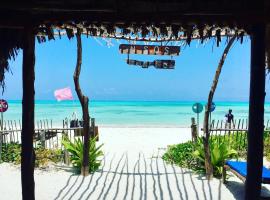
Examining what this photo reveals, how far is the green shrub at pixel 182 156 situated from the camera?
10062 millimetres

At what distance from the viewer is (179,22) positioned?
4395 mm

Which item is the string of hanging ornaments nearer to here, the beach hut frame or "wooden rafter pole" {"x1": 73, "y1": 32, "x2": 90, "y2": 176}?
"wooden rafter pole" {"x1": 73, "y1": 32, "x2": 90, "y2": 176}

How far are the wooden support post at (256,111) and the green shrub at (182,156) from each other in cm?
556

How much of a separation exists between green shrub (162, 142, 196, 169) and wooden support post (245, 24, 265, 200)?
219 inches

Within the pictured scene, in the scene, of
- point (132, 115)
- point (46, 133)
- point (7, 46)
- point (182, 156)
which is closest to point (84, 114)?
point (182, 156)

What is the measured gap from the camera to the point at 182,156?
1067 centimetres

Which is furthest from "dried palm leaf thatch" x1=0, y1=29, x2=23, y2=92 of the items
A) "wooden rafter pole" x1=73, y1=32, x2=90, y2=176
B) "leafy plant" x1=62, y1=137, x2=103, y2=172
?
"leafy plant" x1=62, y1=137, x2=103, y2=172

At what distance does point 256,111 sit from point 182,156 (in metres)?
6.67

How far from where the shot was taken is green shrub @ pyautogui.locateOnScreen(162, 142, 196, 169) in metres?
10.1

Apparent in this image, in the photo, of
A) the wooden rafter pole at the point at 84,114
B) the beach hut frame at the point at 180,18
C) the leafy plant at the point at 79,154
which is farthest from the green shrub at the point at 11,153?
the beach hut frame at the point at 180,18

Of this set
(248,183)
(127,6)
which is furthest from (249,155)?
(127,6)

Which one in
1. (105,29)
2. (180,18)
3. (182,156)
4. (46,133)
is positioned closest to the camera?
(180,18)

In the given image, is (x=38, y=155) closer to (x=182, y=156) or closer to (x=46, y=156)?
(x=46, y=156)

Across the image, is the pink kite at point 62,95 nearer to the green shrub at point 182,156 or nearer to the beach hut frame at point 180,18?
the green shrub at point 182,156
